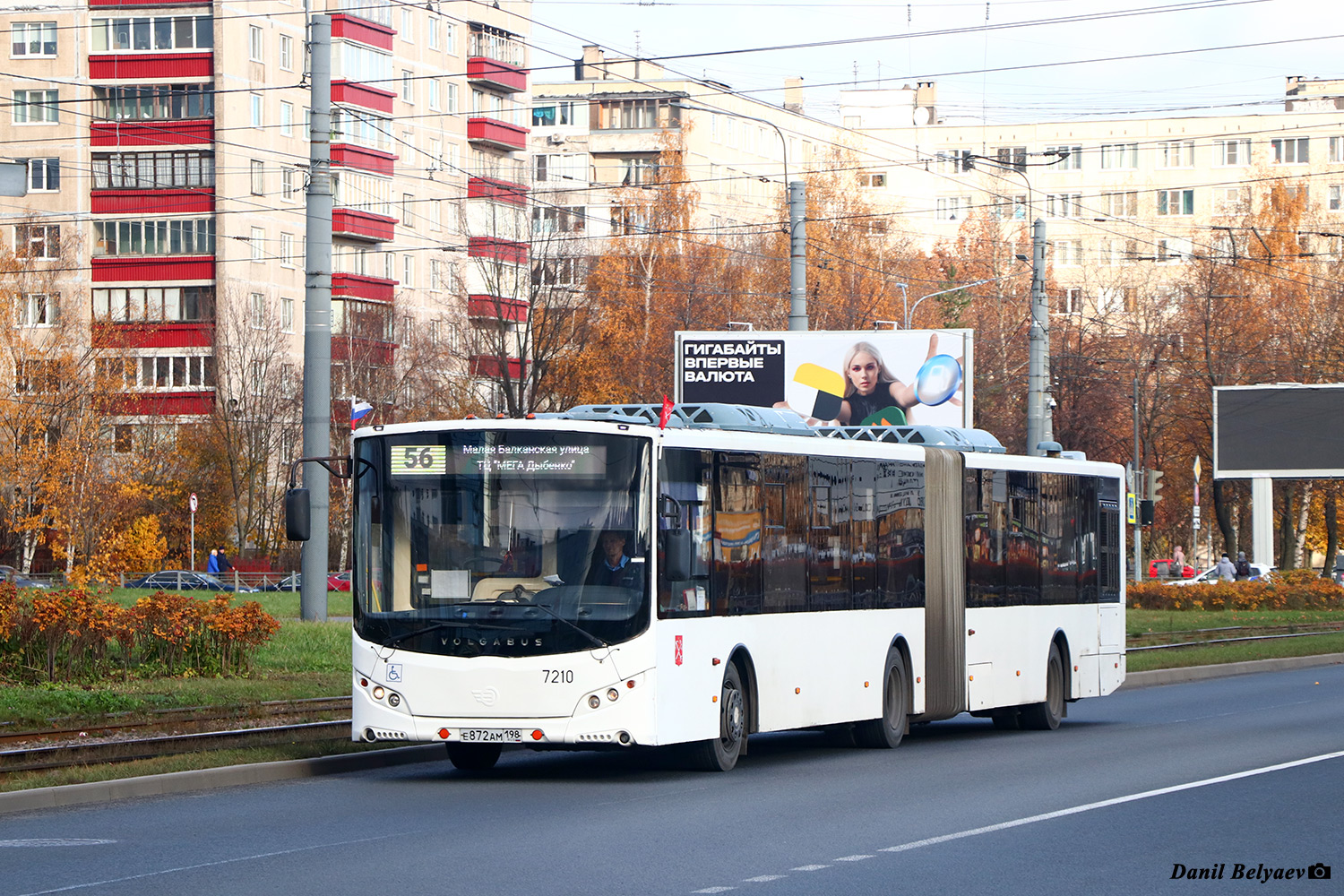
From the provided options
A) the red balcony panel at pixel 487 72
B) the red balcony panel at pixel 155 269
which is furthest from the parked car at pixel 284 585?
the red balcony panel at pixel 487 72

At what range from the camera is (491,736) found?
601 inches

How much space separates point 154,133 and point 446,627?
65398mm

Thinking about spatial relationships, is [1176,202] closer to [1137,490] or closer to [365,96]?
[365,96]

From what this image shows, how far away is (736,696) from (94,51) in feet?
221

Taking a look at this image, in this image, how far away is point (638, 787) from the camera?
596 inches

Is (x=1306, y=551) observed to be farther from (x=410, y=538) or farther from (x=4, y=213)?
(x=410, y=538)

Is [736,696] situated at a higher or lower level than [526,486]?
lower

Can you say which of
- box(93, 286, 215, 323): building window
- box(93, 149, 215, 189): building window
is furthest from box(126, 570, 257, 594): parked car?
box(93, 149, 215, 189): building window

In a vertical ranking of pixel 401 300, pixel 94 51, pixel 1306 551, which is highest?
pixel 94 51

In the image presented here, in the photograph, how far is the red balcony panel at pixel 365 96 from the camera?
7612 cm

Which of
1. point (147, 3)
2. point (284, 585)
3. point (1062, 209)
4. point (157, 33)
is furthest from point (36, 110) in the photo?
point (1062, 209)

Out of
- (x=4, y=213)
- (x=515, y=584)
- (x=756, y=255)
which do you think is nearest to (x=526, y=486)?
(x=515, y=584)

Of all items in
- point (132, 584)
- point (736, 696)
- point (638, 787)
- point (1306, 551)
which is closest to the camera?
point (638, 787)

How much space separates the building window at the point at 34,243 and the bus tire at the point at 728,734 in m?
46.2
